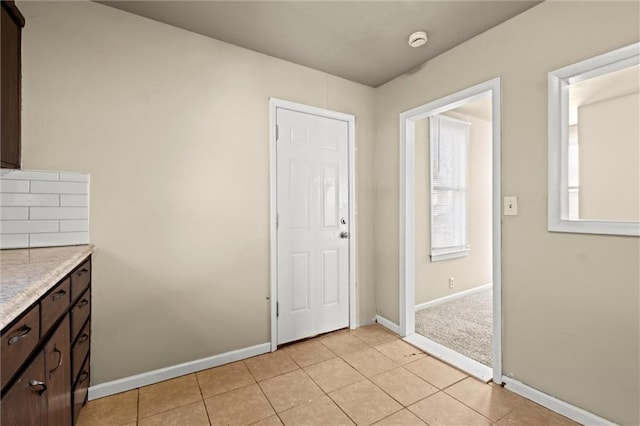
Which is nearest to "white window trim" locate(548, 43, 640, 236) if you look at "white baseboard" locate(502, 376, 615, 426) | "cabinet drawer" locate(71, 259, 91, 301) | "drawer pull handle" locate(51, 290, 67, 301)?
"white baseboard" locate(502, 376, 615, 426)

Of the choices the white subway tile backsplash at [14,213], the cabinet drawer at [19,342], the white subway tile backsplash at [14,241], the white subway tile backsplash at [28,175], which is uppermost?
the white subway tile backsplash at [28,175]

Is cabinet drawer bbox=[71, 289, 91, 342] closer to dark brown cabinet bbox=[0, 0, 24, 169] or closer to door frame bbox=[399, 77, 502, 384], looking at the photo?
dark brown cabinet bbox=[0, 0, 24, 169]

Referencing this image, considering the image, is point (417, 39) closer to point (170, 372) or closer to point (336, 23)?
point (336, 23)

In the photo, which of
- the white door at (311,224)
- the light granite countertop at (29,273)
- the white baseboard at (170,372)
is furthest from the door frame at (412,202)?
the light granite countertop at (29,273)

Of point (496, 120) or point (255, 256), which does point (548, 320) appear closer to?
point (496, 120)

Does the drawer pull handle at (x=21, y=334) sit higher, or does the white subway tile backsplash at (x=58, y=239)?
the white subway tile backsplash at (x=58, y=239)

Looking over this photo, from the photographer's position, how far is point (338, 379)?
2053 mm

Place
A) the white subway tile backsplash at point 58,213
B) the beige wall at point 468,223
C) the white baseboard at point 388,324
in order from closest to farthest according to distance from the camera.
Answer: the white subway tile backsplash at point 58,213, the white baseboard at point 388,324, the beige wall at point 468,223

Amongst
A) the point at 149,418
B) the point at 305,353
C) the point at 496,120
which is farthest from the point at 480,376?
the point at 149,418

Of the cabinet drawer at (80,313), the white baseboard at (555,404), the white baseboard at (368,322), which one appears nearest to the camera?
the cabinet drawer at (80,313)

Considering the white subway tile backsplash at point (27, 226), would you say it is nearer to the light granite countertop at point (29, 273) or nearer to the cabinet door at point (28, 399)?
the light granite countertop at point (29, 273)

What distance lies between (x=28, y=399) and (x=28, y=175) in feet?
4.45

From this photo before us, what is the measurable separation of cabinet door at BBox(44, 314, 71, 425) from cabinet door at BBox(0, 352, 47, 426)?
6 cm

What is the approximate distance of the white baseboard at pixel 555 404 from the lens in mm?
1580
